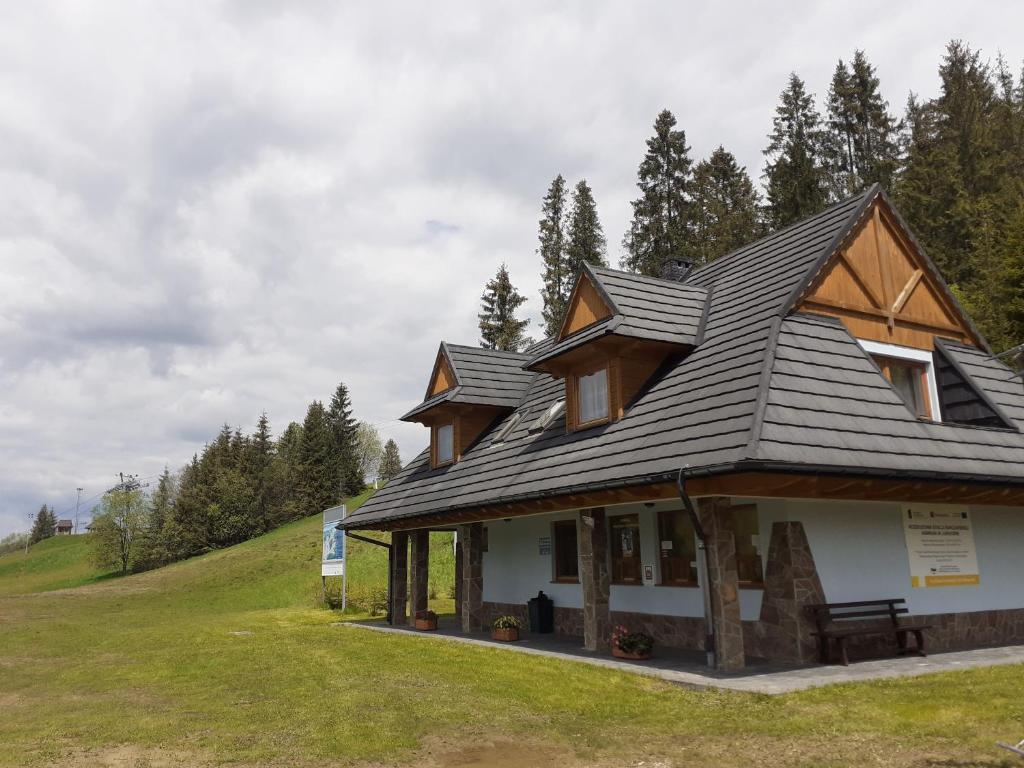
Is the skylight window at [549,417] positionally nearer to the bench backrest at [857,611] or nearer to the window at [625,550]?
the window at [625,550]

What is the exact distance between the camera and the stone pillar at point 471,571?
17.3 metres

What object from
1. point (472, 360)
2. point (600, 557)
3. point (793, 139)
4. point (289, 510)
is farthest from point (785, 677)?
point (289, 510)

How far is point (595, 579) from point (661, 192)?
3758cm

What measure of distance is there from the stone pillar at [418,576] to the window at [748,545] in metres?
9.88

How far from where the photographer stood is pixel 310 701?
9.21m

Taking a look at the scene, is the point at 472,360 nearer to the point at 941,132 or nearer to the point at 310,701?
the point at 310,701

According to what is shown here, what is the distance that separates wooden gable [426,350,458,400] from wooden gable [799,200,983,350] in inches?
417

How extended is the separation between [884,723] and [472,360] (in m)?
15.6

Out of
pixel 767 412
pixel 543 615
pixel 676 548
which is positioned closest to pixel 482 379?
pixel 543 615

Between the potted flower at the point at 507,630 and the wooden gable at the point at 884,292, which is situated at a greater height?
the wooden gable at the point at 884,292

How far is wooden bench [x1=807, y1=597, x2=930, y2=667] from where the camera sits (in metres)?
10.3

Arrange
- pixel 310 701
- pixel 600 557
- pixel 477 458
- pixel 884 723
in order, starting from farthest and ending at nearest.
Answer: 1. pixel 477 458
2. pixel 600 557
3. pixel 310 701
4. pixel 884 723

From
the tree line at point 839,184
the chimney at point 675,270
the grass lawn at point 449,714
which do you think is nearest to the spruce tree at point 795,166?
the tree line at point 839,184

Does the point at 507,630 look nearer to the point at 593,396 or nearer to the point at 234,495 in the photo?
the point at 593,396
